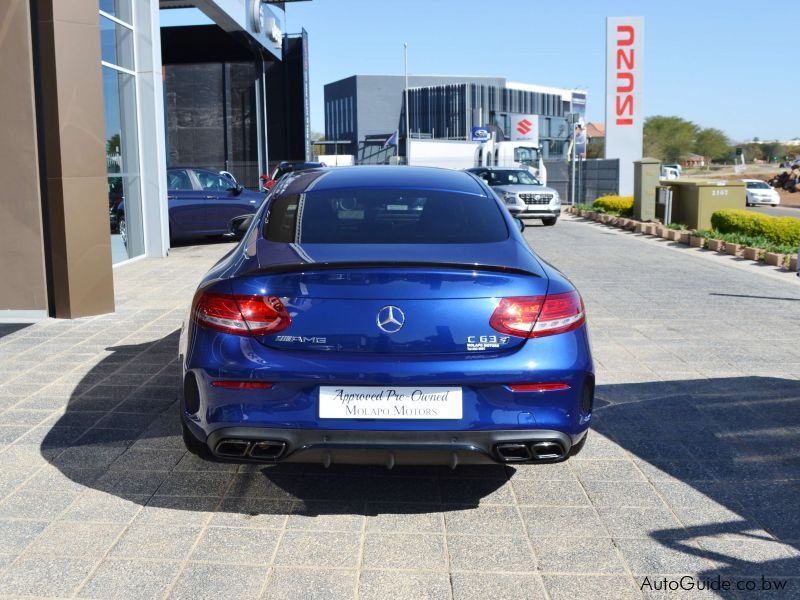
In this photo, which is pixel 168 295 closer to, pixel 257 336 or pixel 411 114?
pixel 257 336

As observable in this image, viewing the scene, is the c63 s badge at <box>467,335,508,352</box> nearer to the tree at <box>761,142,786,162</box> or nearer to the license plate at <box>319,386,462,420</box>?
the license plate at <box>319,386,462,420</box>

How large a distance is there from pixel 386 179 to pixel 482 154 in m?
35.8

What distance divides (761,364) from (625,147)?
25.5m

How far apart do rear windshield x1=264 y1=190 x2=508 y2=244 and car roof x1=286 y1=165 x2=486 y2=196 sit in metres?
0.11

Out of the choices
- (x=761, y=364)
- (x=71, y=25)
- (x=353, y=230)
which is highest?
(x=71, y=25)

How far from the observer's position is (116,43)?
50.0ft

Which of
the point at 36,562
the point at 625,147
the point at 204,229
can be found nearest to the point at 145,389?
the point at 36,562

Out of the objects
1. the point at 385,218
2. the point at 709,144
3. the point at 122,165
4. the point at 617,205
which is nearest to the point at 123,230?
the point at 122,165

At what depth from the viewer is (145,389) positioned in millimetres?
6527

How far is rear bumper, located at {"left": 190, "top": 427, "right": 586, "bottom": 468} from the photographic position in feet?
12.6

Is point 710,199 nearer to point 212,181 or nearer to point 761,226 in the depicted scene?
point 761,226

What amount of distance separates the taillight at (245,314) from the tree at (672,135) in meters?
110

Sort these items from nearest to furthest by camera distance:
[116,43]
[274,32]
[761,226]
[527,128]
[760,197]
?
[116,43]
[761,226]
[274,32]
[760,197]
[527,128]

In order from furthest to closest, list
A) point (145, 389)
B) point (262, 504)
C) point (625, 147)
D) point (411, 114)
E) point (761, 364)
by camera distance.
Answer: point (411, 114)
point (625, 147)
point (761, 364)
point (145, 389)
point (262, 504)
